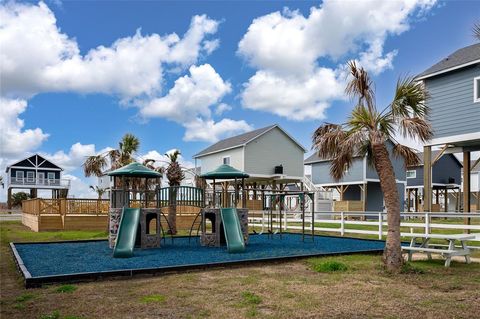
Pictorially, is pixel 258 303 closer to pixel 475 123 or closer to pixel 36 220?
pixel 475 123

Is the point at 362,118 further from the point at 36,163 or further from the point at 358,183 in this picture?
Result: the point at 36,163

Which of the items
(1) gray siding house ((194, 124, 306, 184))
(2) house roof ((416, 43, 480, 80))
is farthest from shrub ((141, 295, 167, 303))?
(1) gray siding house ((194, 124, 306, 184))

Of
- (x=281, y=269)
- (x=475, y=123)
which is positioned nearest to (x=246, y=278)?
(x=281, y=269)

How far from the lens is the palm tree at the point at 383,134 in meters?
10.5

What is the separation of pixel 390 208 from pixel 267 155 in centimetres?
2839

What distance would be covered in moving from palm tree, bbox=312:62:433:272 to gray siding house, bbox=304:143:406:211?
28.7 meters

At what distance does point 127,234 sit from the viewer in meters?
13.5

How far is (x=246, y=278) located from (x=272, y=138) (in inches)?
1185

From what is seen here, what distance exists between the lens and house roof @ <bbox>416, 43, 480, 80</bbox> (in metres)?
19.3

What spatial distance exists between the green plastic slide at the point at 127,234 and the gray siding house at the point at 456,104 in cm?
1294

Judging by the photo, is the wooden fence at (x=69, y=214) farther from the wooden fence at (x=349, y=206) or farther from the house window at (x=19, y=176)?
the house window at (x=19, y=176)

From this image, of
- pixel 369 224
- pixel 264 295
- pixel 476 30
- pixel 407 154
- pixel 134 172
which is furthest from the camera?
pixel 369 224

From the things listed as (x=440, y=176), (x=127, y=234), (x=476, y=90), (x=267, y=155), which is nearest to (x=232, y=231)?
(x=127, y=234)

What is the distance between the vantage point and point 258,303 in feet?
23.5
